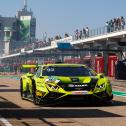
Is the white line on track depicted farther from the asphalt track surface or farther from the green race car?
the green race car

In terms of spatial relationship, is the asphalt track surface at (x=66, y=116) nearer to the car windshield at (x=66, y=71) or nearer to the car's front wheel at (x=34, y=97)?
the car's front wheel at (x=34, y=97)

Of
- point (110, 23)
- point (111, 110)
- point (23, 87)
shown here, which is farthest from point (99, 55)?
point (111, 110)

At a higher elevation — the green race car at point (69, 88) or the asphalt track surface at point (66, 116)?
the green race car at point (69, 88)

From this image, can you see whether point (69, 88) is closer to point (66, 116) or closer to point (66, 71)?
point (66, 71)

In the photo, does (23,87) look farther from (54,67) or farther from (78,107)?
(78,107)

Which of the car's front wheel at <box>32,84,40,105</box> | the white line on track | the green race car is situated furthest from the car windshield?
the white line on track

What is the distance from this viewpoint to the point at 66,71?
49.8 ft

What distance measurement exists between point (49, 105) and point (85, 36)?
153 ft

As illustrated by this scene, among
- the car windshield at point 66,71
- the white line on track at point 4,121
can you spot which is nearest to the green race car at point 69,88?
the car windshield at point 66,71

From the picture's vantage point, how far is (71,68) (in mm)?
15445

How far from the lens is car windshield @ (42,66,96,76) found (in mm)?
14992

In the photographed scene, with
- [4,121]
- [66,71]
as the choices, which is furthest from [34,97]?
[4,121]

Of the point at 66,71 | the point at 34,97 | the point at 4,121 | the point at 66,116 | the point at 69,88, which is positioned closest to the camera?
the point at 4,121

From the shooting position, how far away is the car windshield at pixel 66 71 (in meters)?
15.0
